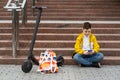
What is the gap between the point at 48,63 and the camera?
7.46 m

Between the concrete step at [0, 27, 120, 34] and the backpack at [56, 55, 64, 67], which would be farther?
the concrete step at [0, 27, 120, 34]

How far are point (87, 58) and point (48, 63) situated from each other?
989 millimetres

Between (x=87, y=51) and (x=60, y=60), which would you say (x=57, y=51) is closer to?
(x=60, y=60)

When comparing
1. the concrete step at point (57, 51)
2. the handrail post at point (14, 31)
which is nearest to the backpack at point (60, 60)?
the concrete step at point (57, 51)

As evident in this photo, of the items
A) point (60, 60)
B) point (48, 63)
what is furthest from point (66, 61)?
point (48, 63)

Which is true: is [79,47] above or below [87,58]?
above

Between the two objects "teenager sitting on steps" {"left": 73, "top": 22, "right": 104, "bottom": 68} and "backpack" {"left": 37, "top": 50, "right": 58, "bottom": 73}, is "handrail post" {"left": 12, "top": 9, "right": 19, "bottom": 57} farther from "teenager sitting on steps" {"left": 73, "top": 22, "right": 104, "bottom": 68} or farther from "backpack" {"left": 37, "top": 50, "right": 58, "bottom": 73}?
"teenager sitting on steps" {"left": 73, "top": 22, "right": 104, "bottom": 68}

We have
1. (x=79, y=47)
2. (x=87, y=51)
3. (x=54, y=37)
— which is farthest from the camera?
(x=54, y=37)

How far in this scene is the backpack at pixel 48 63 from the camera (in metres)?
7.38

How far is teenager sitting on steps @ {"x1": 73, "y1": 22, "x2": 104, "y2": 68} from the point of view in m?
7.95

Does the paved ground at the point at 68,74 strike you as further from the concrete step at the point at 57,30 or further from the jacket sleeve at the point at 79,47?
the concrete step at the point at 57,30

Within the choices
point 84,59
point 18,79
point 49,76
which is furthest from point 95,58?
point 18,79

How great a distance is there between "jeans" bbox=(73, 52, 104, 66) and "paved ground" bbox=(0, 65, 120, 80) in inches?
5.9

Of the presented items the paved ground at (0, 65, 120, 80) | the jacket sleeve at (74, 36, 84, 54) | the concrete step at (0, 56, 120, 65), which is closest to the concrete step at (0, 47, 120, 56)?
the concrete step at (0, 56, 120, 65)
